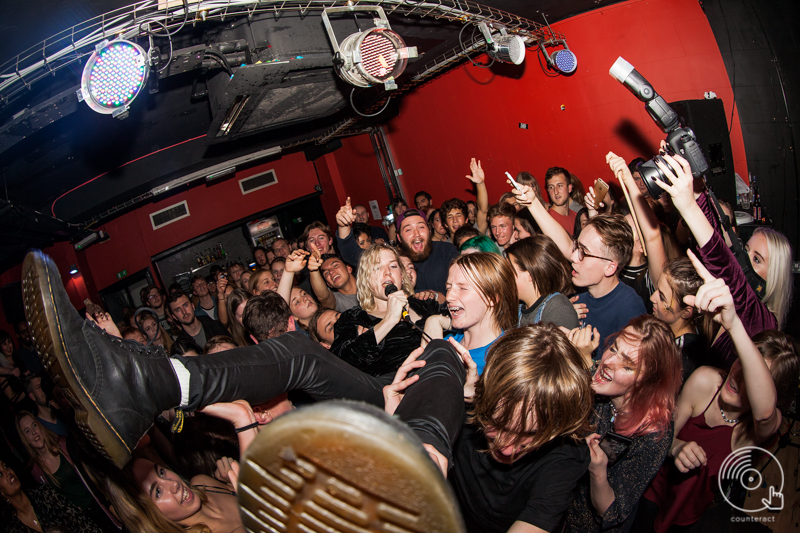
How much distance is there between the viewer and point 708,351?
1.90 metres

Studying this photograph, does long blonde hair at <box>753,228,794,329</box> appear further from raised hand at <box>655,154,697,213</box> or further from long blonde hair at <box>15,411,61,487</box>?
long blonde hair at <box>15,411,61,487</box>

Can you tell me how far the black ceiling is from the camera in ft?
9.83

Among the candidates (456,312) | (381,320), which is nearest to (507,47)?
(381,320)

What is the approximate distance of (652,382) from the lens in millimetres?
1570

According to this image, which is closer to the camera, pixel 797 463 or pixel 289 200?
pixel 797 463

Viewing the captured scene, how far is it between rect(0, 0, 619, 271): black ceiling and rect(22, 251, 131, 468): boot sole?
217 cm

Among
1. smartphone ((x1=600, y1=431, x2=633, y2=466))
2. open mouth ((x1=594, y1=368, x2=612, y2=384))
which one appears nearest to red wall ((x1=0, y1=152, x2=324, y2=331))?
open mouth ((x1=594, y1=368, x2=612, y2=384))

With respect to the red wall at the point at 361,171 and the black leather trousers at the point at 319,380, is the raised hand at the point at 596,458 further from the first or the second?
the red wall at the point at 361,171

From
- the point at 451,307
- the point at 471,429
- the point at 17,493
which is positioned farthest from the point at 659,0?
the point at 17,493

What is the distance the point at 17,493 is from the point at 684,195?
3.79m

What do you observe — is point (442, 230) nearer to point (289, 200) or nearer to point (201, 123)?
point (201, 123)

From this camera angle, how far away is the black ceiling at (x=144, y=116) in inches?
118

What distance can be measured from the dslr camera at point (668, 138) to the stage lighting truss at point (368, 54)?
1579 millimetres

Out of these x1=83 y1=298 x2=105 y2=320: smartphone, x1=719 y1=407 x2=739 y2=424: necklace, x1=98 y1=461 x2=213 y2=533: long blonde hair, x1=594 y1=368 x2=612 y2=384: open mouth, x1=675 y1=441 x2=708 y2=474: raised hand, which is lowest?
x1=675 y1=441 x2=708 y2=474: raised hand
